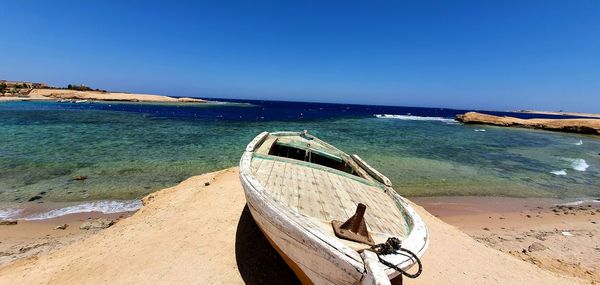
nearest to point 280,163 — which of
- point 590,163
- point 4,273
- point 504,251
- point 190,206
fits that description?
point 190,206

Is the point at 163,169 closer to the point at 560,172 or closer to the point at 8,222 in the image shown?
the point at 8,222

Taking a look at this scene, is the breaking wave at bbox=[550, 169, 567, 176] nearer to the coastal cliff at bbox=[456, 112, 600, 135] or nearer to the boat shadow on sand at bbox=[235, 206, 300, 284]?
the boat shadow on sand at bbox=[235, 206, 300, 284]

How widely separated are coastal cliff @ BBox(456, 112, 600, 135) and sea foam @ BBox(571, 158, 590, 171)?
34.0 m

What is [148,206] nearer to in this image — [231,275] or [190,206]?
[190,206]

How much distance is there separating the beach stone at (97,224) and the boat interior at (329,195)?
184 inches

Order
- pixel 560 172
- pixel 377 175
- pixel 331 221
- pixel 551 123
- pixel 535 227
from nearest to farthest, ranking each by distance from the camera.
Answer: pixel 331 221 < pixel 377 175 < pixel 535 227 < pixel 560 172 < pixel 551 123

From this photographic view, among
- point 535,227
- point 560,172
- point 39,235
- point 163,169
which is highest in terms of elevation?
point 163,169

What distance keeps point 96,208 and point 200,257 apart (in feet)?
18.8

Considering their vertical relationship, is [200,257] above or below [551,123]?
below

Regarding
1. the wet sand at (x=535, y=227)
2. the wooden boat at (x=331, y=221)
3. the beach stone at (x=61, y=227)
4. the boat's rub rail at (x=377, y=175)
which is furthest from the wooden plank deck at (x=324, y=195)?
the beach stone at (x=61, y=227)

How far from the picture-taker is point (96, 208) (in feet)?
30.9

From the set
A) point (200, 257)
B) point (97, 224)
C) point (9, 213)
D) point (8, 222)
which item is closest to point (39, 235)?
point (97, 224)

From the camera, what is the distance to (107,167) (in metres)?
14.1

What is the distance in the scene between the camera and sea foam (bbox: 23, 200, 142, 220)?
28.6ft
